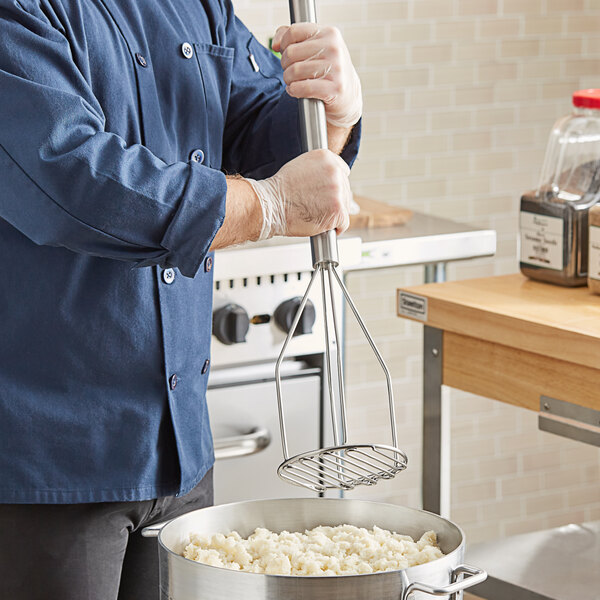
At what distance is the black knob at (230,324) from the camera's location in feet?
5.90

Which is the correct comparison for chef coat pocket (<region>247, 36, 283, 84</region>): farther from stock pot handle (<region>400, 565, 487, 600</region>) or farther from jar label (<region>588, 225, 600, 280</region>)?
stock pot handle (<region>400, 565, 487, 600</region>)

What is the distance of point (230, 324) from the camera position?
1802 millimetres

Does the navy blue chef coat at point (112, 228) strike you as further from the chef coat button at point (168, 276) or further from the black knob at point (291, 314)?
the black knob at point (291, 314)

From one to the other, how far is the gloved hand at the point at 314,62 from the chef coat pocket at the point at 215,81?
10 cm

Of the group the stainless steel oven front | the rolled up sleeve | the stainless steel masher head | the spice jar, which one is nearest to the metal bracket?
the spice jar

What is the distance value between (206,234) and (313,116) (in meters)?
0.21

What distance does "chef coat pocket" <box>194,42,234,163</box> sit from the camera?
1.23 metres

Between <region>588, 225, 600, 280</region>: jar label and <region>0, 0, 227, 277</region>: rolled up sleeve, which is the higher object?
<region>0, 0, 227, 277</region>: rolled up sleeve

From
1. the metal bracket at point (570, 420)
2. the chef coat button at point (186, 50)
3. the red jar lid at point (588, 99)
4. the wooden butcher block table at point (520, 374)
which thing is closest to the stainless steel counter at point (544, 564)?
the wooden butcher block table at point (520, 374)

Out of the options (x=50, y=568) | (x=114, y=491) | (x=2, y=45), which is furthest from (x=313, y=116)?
(x=50, y=568)

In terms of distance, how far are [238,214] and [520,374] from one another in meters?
0.65

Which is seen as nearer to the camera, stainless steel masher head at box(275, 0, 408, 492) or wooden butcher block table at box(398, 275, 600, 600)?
stainless steel masher head at box(275, 0, 408, 492)

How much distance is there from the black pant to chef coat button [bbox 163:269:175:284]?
259 millimetres

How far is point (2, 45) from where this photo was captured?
3.15ft
